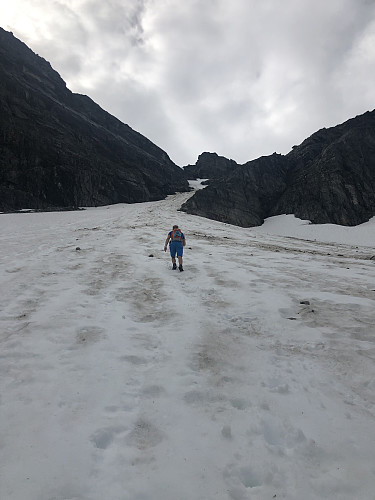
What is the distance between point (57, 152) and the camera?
52.6 meters

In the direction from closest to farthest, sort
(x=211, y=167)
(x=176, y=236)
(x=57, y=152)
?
(x=176, y=236) → (x=57, y=152) → (x=211, y=167)

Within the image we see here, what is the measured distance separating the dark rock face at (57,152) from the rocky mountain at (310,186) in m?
22.4

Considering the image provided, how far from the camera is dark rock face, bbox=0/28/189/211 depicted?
147ft

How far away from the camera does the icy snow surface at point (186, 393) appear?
243cm

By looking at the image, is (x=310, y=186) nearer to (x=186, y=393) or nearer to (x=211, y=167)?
(x=186, y=393)

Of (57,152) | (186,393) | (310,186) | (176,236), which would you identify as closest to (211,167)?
(310,186)

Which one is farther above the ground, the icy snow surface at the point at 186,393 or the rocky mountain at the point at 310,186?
the rocky mountain at the point at 310,186

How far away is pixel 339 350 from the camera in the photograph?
173 inches

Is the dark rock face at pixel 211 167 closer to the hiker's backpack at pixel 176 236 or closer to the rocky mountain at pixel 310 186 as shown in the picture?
the rocky mountain at pixel 310 186

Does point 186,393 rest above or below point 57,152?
below

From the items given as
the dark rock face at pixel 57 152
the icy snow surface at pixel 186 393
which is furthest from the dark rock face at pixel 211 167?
the icy snow surface at pixel 186 393

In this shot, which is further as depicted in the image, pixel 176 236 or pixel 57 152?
pixel 57 152

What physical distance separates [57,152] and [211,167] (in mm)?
82922

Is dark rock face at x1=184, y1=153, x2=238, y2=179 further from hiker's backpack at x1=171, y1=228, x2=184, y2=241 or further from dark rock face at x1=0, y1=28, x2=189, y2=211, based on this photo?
hiker's backpack at x1=171, y1=228, x2=184, y2=241
